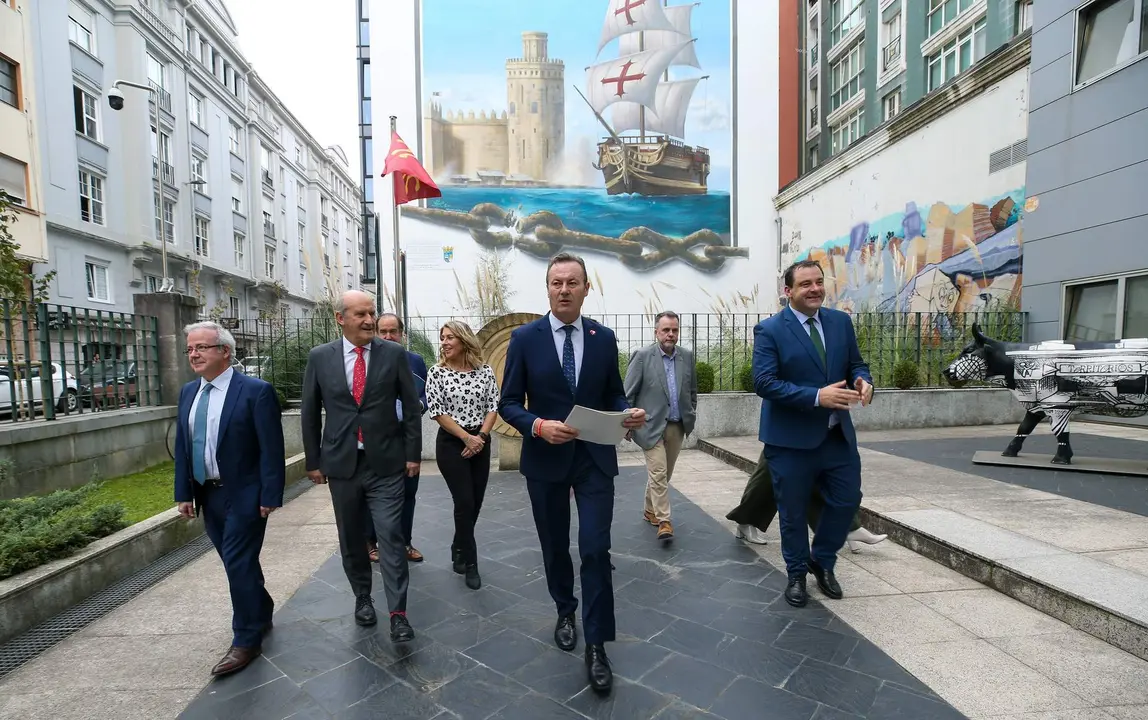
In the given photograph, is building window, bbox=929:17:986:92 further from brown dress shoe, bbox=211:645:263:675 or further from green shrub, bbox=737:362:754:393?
brown dress shoe, bbox=211:645:263:675

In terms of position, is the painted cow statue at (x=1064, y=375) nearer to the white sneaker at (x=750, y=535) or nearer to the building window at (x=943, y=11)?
the white sneaker at (x=750, y=535)

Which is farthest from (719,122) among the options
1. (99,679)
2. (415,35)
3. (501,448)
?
(99,679)

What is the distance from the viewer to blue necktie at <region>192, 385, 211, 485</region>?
2986 millimetres

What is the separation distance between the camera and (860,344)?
10758mm

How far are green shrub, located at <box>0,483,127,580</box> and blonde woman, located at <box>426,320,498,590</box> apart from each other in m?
2.55

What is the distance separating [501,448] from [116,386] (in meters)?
5.03

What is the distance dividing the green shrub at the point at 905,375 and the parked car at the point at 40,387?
39.9ft

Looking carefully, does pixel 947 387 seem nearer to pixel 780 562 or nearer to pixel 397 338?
pixel 780 562

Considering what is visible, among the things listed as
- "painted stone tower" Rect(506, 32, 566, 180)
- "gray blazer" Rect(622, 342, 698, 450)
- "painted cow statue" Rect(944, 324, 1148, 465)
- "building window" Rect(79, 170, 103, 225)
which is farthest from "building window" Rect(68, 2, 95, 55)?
"painted cow statue" Rect(944, 324, 1148, 465)

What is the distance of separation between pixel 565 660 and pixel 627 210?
21.1 m

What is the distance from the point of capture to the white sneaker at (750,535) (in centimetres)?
474

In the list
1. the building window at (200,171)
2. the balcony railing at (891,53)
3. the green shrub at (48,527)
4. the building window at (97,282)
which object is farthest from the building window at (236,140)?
the green shrub at (48,527)

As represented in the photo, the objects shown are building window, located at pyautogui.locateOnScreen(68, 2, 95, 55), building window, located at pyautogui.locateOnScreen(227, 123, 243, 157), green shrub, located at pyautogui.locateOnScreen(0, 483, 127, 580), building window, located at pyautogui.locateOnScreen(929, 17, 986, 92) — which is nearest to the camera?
green shrub, located at pyautogui.locateOnScreen(0, 483, 127, 580)

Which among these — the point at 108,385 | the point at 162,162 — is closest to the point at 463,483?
the point at 108,385
